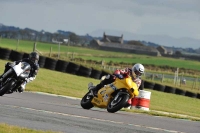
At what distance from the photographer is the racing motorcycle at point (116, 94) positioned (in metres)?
16.0

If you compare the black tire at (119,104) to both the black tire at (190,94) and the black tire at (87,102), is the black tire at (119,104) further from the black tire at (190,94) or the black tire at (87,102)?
the black tire at (190,94)

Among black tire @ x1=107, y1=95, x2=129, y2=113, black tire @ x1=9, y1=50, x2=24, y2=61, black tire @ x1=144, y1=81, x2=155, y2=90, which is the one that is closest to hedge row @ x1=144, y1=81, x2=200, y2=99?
black tire @ x1=144, y1=81, x2=155, y2=90

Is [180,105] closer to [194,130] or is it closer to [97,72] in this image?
[97,72]

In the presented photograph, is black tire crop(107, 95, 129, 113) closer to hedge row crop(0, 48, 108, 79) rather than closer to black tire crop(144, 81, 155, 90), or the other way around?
hedge row crop(0, 48, 108, 79)

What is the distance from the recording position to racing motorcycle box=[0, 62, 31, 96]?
16141mm

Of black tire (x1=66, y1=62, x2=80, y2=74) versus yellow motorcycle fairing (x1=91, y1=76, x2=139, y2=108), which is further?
black tire (x1=66, y1=62, x2=80, y2=74)

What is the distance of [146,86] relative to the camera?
117ft

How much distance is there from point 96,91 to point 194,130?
2.93 metres

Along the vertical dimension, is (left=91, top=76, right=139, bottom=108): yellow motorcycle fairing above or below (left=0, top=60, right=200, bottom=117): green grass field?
above

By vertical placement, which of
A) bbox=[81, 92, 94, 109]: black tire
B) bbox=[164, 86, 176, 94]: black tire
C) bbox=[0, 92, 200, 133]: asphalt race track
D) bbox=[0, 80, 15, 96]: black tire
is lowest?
bbox=[164, 86, 176, 94]: black tire

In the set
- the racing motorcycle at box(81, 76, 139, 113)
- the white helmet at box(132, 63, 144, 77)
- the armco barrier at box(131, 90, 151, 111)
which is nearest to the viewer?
the racing motorcycle at box(81, 76, 139, 113)

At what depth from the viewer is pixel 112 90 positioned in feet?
53.2

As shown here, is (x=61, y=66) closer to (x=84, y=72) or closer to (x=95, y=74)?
(x=84, y=72)

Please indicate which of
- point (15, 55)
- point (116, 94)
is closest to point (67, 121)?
point (116, 94)
